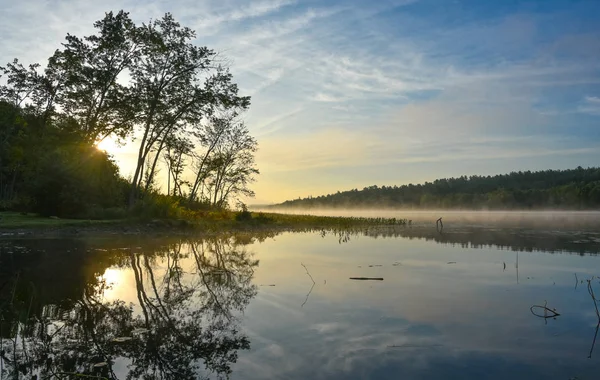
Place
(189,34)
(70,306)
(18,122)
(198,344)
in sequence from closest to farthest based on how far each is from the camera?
(198,344) < (70,306) < (189,34) < (18,122)

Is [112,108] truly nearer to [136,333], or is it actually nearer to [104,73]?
[104,73]

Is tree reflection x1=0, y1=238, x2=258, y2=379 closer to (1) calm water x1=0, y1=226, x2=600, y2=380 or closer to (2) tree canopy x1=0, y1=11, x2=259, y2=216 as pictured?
(1) calm water x1=0, y1=226, x2=600, y2=380

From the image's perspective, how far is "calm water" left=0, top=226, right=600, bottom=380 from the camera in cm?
521

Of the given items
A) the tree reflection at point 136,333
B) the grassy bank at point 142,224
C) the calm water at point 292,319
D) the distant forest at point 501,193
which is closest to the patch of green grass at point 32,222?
the grassy bank at point 142,224

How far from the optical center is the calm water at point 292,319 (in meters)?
5.21

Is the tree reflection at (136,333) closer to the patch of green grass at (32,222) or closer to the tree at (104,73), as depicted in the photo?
the patch of green grass at (32,222)

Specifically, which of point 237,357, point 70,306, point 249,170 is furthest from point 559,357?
point 249,170

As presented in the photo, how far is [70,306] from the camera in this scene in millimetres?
7914

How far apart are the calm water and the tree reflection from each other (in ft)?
0.08

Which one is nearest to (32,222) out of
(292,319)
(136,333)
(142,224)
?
(142,224)

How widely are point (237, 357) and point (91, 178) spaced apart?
26259mm

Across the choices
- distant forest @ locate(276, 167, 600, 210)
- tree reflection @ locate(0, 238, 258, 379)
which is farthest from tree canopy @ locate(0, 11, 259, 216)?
distant forest @ locate(276, 167, 600, 210)

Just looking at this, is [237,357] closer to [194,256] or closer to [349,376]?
[349,376]

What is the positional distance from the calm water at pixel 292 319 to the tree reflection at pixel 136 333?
0.02m
